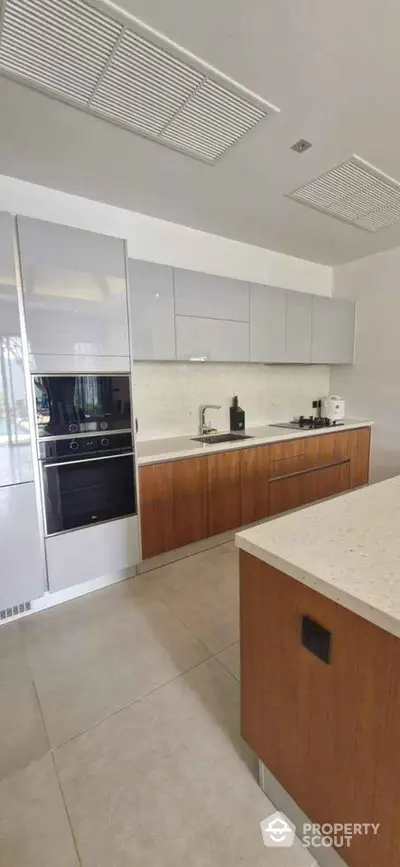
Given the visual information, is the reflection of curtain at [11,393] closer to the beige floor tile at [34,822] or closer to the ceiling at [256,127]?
the ceiling at [256,127]

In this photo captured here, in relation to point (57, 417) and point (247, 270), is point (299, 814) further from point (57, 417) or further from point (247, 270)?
point (247, 270)

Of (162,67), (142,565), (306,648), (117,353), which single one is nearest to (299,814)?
(306,648)

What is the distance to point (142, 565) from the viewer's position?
2.57 metres

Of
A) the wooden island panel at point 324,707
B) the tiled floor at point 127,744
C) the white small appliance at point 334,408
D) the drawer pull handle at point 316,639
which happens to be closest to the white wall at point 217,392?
the white small appliance at point 334,408

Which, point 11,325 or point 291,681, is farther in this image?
point 11,325

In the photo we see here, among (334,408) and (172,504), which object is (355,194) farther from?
(172,504)

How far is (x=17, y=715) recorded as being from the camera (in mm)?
1488

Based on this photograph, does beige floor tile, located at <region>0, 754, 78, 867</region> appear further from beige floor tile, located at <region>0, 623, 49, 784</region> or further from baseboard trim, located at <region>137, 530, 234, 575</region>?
baseboard trim, located at <region>137, 530, 234, 575</region>

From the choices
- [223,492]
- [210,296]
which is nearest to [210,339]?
[210,296]

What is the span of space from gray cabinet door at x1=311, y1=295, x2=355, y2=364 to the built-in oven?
2.38 m

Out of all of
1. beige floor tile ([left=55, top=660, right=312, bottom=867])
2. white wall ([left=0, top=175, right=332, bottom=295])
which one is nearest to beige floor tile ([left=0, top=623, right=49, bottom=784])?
beige floor tile ([left=55, top=660, right=312, bottom=867])

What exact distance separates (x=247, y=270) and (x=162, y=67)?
2.07 metres

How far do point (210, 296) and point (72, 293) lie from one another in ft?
3.95

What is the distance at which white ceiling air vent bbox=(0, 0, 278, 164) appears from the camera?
1257 mm
